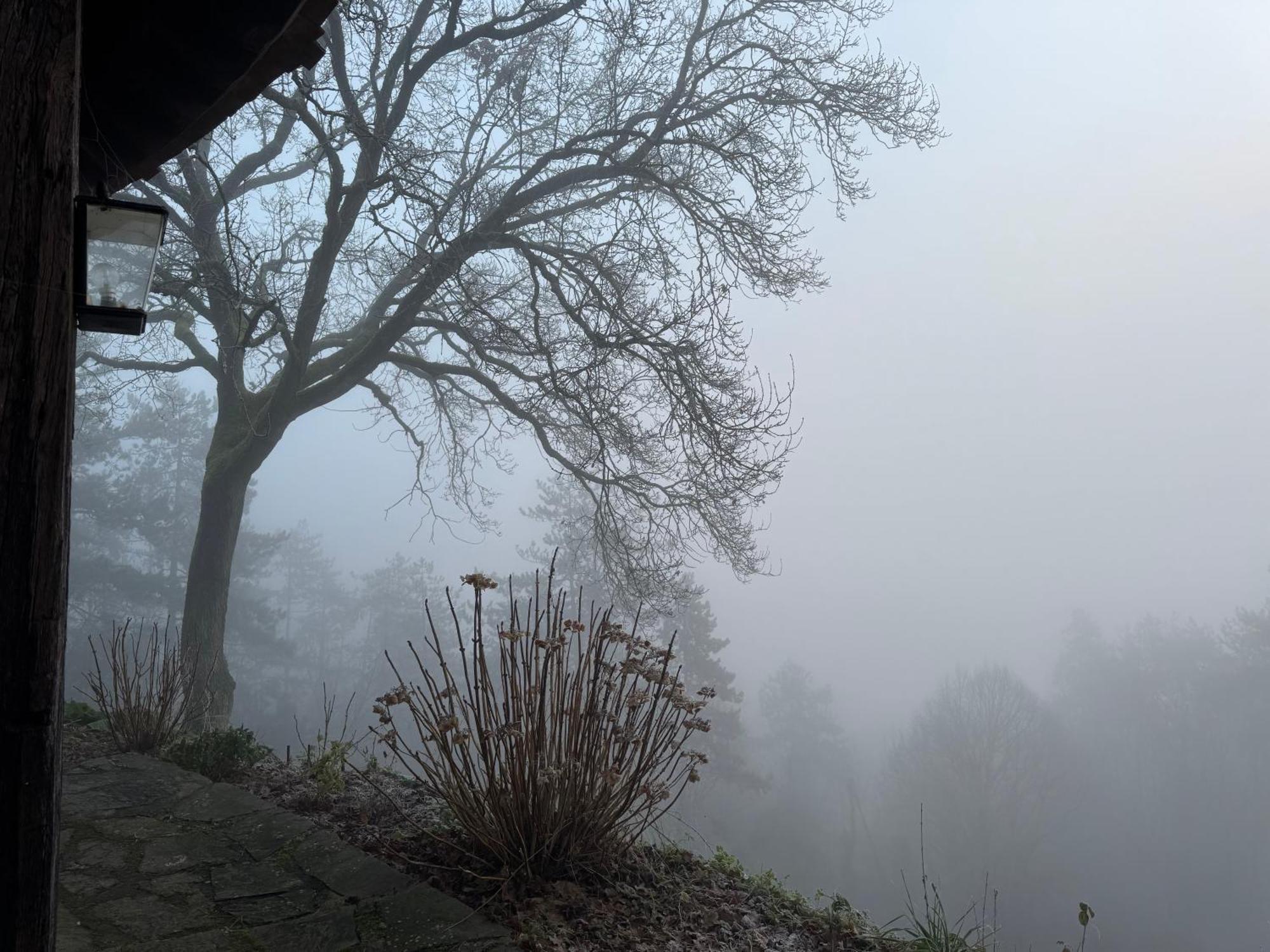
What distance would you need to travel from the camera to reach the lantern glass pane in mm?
2277

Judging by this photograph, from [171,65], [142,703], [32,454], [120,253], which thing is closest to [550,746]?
[32,454]

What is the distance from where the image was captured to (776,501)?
75.6 meters

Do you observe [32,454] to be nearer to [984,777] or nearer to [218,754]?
[218,754]

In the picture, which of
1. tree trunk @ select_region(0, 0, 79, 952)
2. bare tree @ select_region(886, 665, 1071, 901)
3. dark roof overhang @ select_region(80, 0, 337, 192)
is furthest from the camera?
bare tree @ select_region(886, 665, 1071, 901)

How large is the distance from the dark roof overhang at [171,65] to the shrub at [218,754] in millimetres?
3181

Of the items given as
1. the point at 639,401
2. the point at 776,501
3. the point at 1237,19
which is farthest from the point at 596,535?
the point at 1237,19

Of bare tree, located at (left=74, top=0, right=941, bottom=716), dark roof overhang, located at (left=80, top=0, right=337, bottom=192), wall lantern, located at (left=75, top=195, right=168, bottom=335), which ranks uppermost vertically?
bare tree, located at (left=74, top=0, right=941, bottom=716)

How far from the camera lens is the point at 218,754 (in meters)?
4.42

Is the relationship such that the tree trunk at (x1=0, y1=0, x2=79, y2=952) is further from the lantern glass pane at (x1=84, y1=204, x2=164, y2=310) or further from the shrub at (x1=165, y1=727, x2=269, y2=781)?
the shrub at (x1=165, y1=727, x2=269, y2=781)

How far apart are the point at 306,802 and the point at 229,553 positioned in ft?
18.0

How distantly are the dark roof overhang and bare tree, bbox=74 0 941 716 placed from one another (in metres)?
2.87

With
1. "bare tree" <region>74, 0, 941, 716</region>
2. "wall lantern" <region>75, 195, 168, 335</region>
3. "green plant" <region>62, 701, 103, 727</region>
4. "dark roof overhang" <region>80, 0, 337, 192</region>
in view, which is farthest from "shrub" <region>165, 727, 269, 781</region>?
"dark roof overhang" <region>80, 0, 337, 192</region>

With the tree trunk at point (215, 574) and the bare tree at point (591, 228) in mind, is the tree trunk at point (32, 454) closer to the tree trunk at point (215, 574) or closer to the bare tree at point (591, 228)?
the bare tree at point (591, 228)

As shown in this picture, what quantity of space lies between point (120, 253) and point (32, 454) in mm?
1182
